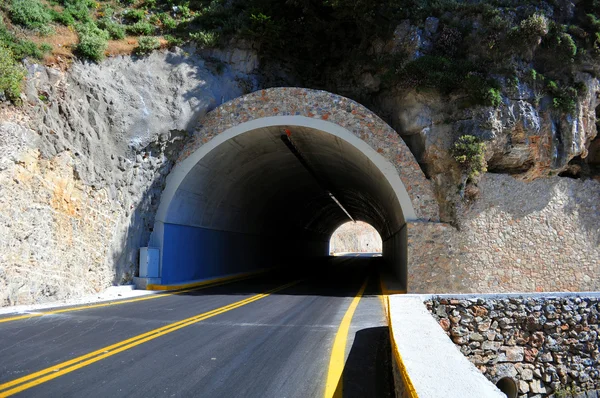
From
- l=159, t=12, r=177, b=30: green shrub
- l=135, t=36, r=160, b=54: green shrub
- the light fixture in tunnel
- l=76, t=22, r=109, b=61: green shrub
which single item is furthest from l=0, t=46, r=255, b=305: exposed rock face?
the light fixture in tunnel

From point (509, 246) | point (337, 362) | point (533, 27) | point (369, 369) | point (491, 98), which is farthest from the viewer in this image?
point (533, 27)

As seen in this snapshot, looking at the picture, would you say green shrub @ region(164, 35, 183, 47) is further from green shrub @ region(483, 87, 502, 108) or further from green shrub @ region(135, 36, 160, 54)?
green shrub @ region(483, 87, 502, 108)

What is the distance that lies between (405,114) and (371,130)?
1930mm

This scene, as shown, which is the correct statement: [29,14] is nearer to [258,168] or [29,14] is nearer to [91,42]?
[91,42]

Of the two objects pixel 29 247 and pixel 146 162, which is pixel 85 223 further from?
pixel 146 162

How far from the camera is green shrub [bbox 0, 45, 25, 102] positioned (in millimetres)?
11594

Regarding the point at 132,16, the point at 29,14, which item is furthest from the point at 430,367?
the point at 132,16

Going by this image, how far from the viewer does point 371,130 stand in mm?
15352

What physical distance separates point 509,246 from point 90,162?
14183 millimetres

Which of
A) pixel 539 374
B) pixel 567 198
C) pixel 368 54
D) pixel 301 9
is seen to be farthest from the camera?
pixel 301 9

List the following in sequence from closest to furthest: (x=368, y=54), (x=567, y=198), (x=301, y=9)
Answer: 1. (x=567, y=198)
2. (x=368, y=54)
3. (x=301, y=9)

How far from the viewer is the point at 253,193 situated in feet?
72.3

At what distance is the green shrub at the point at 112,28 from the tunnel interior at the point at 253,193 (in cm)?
668

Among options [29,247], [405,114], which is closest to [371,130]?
[405,114]
